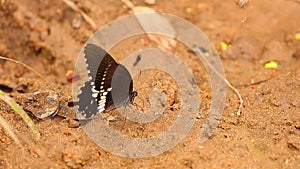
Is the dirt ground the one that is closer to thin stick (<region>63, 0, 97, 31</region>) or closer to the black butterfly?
thin stick (<region>63, 0, 97, 31</region>)

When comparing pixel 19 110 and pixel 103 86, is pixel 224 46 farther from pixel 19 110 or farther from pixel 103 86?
pixel 19 110

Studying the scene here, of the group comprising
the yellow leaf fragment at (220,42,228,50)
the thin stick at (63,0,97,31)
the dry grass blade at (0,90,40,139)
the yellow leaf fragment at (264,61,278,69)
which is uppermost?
the yellow leaf fragment at (220,42,228,50)

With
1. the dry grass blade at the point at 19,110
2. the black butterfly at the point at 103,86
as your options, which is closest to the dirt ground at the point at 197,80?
the black butterfly at the point at 103,86

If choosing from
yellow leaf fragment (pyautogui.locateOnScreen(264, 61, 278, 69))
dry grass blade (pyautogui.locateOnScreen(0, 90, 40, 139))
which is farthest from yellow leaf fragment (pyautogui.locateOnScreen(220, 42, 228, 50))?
dry grass blade (pyautogui.locateOnScreen(0, 90, 40, 139))

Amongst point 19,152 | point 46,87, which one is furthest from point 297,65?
point 19,152

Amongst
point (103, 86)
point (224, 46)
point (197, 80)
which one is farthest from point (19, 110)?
point (224, 46)
